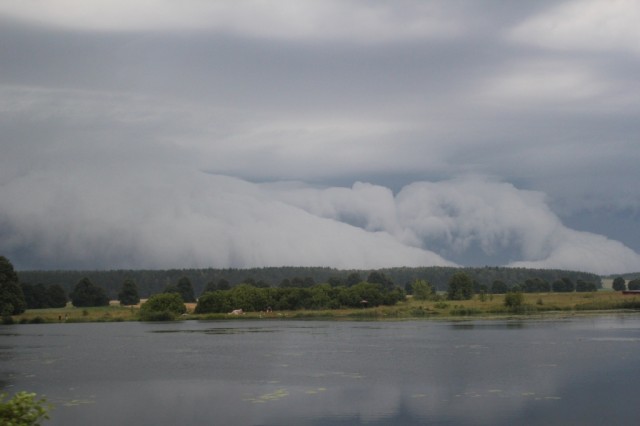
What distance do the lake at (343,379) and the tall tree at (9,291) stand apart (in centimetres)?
4276

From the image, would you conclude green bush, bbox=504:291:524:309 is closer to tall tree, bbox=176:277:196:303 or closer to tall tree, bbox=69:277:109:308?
tall tree, bbox=176:277:196:303

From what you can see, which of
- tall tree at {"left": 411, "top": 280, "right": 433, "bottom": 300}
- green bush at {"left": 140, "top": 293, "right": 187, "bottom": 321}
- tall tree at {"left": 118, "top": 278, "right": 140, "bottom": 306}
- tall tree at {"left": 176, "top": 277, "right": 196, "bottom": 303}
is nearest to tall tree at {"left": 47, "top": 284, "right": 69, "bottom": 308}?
tall tree at {"left": 118, "top": 278, "right": 140, "bottom": 306}

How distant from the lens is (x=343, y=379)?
4612 cm

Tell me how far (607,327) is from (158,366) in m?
54.6

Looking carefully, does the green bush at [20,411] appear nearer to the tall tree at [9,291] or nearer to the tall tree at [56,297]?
the tall tree at [9,291]

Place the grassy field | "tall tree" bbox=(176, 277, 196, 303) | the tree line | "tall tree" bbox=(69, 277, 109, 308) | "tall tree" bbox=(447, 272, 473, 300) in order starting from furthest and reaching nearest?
"tall tree" bbox=(176, 277, 196, 303), "tall tree" bbox=(447, 272, 473, 300), "tall tree" bbox=(69, 277, 109, 308), the grassy field, the tree line

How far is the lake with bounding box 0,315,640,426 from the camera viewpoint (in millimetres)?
34719

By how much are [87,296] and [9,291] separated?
4131 cm

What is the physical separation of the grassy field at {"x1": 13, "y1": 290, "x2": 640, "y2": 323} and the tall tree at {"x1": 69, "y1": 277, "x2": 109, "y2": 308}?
11822 millimetres

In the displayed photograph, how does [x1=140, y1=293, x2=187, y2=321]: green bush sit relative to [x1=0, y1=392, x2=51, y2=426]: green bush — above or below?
above

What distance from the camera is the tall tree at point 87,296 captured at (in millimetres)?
163750

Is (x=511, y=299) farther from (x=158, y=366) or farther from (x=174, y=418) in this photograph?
(x=174, y=418)

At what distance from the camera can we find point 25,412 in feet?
63.5

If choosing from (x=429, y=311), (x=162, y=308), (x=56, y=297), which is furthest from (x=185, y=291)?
(x=429, y=311)
